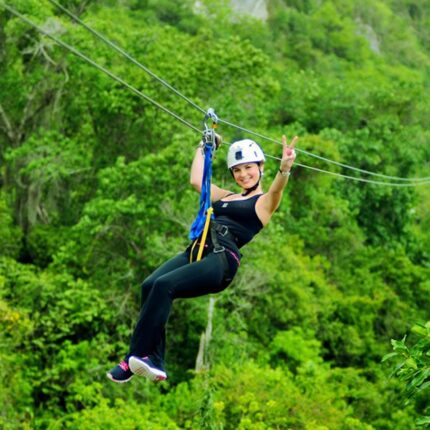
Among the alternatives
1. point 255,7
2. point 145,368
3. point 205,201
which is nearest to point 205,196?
point 205,201

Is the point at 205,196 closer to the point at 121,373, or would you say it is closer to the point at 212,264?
the point at 212,264

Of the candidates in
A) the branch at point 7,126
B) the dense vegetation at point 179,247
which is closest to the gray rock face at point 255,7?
the dense vegetation at point 179,247

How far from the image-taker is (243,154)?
18.6 feet

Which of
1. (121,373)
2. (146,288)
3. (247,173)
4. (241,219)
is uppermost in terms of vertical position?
(247,173)

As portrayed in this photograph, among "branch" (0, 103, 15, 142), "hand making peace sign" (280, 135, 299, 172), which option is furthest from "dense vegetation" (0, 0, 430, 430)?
"hand making peace sign" (280, 135, 299, 172)

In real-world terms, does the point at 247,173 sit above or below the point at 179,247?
above

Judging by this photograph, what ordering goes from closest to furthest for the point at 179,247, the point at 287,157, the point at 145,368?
the point at 287,157 → the point at 145,368 → the point at 179,247

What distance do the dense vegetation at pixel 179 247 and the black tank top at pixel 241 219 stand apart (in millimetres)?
5937

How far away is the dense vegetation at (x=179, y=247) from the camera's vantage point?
15.7 metres

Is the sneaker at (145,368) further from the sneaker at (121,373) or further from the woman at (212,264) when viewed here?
the sneaker at (121,373)

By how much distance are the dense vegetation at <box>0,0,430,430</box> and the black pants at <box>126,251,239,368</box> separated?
6185 mm

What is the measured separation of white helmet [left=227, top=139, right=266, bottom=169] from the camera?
18.6 feet

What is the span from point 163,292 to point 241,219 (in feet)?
2.40

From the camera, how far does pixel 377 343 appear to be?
2208 cm
